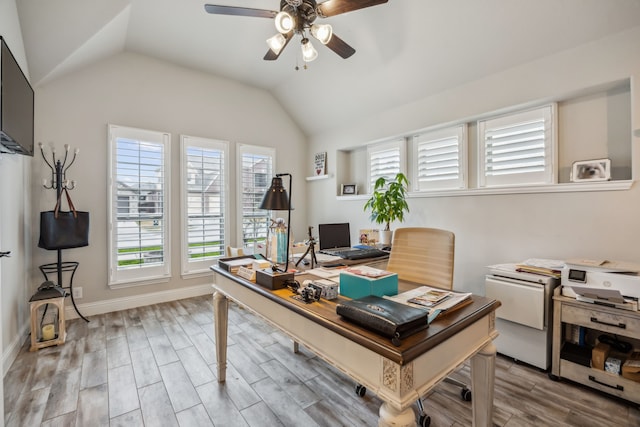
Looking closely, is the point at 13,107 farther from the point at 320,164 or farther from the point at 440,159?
the point at 440,159

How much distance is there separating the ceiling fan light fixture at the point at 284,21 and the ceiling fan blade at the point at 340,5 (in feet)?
0.73

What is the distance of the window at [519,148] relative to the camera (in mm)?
2578

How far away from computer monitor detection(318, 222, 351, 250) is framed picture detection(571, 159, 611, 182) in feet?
7.34

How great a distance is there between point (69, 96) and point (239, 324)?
3.22 metres

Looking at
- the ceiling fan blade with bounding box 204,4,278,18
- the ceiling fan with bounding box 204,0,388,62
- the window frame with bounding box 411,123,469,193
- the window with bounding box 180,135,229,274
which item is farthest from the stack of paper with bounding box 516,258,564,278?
the window with bounding box 180,135,229,274

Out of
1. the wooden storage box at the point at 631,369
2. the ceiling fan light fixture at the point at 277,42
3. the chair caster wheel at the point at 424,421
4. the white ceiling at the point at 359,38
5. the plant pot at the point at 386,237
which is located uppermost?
the white ceiling at the point at 359,38

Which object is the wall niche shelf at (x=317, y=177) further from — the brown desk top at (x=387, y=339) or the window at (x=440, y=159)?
the brown desk top at (x=387, y=339)

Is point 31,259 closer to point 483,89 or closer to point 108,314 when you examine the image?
point 108,314

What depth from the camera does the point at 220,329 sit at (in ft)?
6.84

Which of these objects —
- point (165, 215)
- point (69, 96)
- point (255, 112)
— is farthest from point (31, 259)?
point (255, 112)

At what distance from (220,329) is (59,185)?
2.53m

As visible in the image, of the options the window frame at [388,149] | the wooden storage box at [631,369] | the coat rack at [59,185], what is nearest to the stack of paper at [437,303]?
the wooden storage box at [631,369]

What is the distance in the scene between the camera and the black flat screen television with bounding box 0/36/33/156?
1.83 metres

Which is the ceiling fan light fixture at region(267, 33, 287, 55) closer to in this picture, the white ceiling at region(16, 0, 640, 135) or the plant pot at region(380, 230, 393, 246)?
the white ceiling at region(16, 0, 640, 135)
